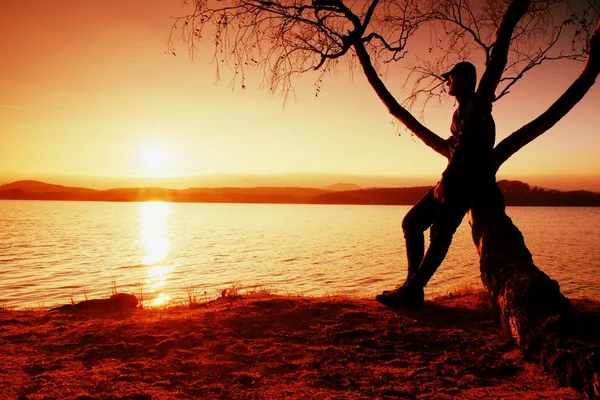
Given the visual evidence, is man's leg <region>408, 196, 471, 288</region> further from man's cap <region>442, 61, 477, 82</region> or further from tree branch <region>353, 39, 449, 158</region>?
man's cap <region>442, 61, 477, 82</region>

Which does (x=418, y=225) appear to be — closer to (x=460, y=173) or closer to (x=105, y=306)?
(x=460, y=173)

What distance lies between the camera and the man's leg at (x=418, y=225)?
6.95 meters

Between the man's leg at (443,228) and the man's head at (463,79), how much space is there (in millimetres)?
1700

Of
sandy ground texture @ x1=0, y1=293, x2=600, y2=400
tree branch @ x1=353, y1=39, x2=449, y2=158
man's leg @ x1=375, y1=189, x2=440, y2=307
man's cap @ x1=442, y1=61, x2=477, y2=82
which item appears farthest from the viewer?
tree branch @ x1=353, y1=39, x2=449, y2=158

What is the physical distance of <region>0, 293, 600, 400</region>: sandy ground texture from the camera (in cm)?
390

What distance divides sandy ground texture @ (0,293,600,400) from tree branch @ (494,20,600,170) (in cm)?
262

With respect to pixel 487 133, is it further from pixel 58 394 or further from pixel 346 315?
pixel 58 394

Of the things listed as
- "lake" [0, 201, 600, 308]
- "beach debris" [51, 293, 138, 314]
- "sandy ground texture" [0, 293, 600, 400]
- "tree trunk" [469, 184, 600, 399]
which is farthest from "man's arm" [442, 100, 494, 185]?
"lake" [0, 201, 600, 308]

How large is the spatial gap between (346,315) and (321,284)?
9516 millimetres

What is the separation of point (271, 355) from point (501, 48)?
6.09 metres

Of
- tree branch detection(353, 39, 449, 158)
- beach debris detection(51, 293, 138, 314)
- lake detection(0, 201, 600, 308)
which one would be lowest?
lake detection(0, 201, 600, 308)

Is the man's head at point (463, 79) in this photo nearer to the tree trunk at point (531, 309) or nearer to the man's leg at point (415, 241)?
the man's leg at point (415, 241)

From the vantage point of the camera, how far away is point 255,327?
5867 mm

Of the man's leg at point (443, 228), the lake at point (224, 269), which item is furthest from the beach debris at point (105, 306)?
the man's leg at point (443, 228)
